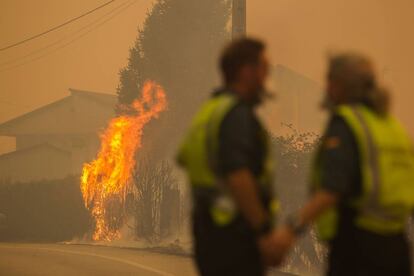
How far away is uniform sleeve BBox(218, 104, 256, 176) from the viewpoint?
3.84 m

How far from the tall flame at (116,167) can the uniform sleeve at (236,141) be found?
25932 mm

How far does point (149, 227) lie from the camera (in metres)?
28.0

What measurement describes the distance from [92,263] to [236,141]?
13453 millimetres

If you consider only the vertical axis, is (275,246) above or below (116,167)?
above

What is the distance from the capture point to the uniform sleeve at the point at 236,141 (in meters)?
3.84

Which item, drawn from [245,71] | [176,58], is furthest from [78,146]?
[245,71]

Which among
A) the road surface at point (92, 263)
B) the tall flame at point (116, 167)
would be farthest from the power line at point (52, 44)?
the road surface at point (92, 263)

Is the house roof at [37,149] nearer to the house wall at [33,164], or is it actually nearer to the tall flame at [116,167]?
the house wall at [33,164]

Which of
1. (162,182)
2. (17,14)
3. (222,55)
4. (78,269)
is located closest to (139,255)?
(78,269)

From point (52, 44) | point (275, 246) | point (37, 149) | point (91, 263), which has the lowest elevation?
point (91, 263)

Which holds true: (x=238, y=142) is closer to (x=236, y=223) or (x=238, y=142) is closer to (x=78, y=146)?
(x=236, y=223)

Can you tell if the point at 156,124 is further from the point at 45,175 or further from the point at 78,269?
the point at 78,269

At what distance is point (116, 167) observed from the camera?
3550cm

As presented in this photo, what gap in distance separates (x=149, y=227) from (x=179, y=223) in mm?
1008
